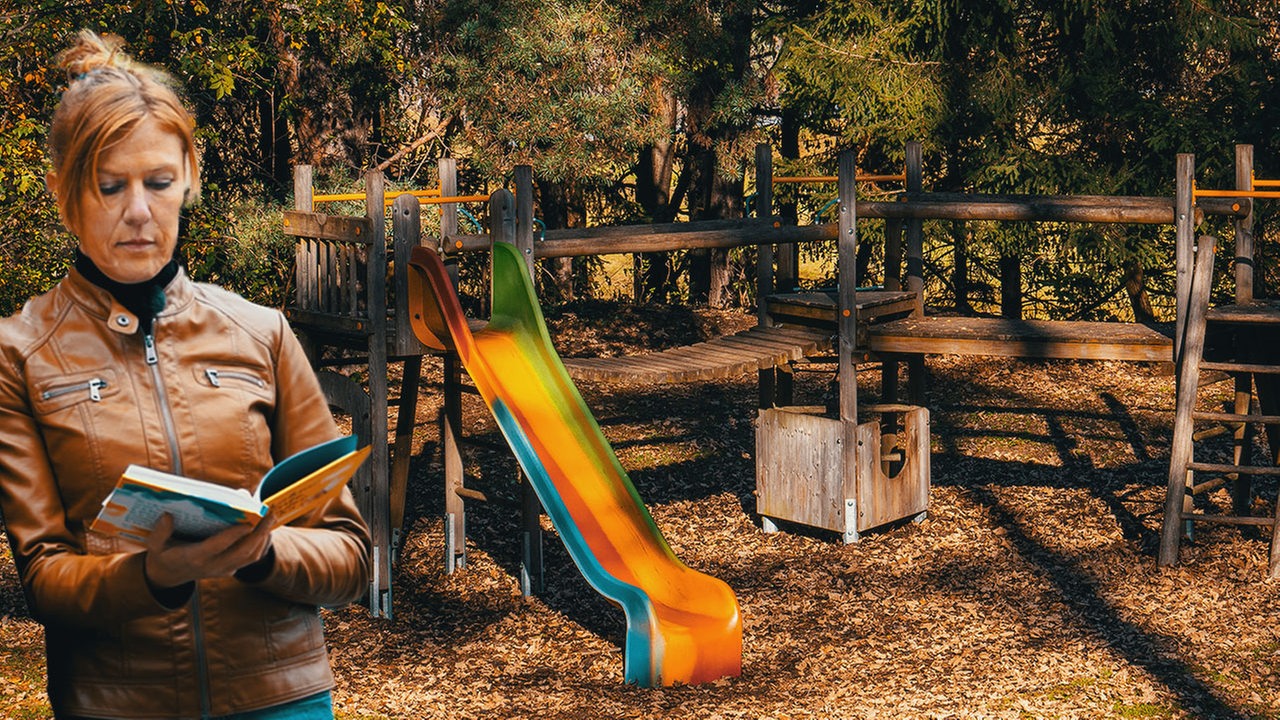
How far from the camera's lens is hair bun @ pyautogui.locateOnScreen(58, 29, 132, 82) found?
215 cm

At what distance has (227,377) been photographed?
222 centimetres

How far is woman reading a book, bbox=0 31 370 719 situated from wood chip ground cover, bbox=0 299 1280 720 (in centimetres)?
486

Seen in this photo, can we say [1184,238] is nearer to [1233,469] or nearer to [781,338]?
[1233,469]

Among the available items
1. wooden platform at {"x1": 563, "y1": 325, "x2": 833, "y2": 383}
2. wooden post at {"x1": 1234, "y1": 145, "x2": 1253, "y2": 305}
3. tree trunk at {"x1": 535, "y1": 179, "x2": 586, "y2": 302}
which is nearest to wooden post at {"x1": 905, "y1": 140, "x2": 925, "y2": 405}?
wooden platform at {"x1": 563, "y1": 325, "x2": 833, "y2": 383}

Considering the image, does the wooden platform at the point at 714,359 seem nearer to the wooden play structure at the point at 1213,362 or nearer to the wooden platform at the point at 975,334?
the wooden platform at the point at 975,334

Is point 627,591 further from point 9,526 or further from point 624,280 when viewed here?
point 624,280

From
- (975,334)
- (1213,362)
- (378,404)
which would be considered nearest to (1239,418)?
(1213,362)

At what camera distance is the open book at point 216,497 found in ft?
5.96

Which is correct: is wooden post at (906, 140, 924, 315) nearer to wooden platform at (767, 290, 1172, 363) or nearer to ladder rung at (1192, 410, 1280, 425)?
wooden platform at (767, 290, 1172, 363)

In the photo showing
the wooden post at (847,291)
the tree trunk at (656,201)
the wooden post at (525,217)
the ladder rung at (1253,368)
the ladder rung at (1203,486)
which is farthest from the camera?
the tree trunk at (656,201)

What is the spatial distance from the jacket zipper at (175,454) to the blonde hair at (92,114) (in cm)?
21

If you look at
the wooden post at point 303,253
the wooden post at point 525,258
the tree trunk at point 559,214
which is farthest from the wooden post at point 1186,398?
the tree trunk at point 559,214

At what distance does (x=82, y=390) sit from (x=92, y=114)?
39 centimetres

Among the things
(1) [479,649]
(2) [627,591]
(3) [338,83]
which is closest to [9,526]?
(2) [627,591]
